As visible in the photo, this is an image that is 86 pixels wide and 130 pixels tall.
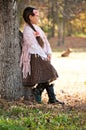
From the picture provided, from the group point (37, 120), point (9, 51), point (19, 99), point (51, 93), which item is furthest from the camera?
point (51, 93)

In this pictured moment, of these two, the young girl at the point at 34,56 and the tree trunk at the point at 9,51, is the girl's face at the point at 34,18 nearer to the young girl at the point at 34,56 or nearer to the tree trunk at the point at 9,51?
the young girl at the point at 34,56

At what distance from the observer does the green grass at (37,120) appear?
6.50m

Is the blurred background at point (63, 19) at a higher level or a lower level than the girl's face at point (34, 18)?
lower

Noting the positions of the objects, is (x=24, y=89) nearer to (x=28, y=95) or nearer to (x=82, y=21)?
(x=28, y=95)

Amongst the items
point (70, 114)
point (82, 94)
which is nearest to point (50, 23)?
point (82, 94)

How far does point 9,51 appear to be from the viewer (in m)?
9.30

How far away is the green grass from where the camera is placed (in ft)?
21.3

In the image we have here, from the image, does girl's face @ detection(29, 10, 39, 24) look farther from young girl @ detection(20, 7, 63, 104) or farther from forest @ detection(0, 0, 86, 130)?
forest @ detection(0, 0, 86, 130)

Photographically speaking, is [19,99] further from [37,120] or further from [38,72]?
[37,120]

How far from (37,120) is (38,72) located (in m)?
2.45

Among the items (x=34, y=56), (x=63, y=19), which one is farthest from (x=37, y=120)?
(x=63, y=19)

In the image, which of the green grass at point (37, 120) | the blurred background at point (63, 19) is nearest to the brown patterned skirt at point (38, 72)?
the green grass at point (37, 120)

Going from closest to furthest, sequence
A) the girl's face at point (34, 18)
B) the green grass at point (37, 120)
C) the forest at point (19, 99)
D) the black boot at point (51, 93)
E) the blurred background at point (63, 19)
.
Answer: the green grass at point (37, 120) < the forest at point (19, 99) < the girl's face at point (34, 18) < the black boot at point (51, 93) < the blurred background at point (63, 19)

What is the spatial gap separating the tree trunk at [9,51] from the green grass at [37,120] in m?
1.14
